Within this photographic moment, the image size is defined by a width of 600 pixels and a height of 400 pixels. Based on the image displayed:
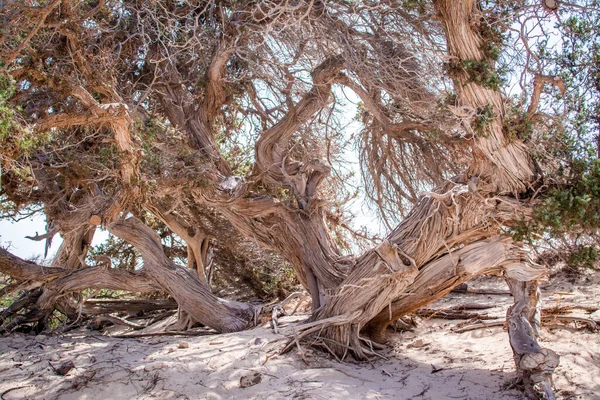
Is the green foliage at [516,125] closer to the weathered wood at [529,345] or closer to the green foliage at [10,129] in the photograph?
the weathered wood at [529,345]

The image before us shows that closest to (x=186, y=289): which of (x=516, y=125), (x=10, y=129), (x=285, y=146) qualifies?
(x=285, y=146)

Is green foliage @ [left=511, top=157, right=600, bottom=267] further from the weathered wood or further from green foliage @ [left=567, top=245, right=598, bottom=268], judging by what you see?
the weathered wood

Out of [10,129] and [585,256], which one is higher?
[10,129]

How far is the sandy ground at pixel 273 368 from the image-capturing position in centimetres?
443

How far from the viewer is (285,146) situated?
7.24 m

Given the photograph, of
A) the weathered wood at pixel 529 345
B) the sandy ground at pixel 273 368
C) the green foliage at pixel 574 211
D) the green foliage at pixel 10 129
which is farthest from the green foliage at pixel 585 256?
the green foliage at pixel 10 129

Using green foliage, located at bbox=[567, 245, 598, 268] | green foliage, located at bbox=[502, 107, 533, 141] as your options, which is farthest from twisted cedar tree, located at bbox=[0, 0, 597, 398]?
green foliage, located at bbox=[567, 245, 598, 268]

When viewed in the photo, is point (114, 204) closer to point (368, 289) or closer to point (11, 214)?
point (11, 214)

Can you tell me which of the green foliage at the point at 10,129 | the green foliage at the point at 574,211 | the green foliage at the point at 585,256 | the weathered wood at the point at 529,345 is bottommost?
the weathered wood at the point at 529,345

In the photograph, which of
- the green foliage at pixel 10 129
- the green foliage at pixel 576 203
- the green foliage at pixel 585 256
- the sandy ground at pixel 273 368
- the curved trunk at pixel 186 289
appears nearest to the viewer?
the green foliage at pixel 10 129

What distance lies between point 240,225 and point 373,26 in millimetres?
3156

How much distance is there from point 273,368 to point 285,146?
324cm

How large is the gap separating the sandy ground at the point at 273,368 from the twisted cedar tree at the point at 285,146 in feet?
1.27

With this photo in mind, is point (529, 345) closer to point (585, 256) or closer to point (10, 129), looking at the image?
point (585, 256)
